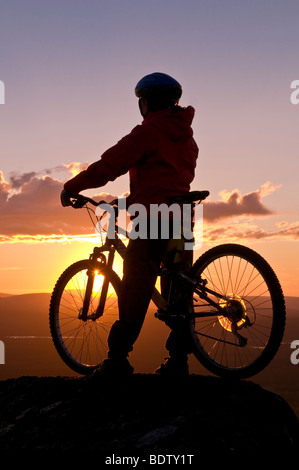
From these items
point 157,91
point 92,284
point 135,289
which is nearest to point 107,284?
point 92,284

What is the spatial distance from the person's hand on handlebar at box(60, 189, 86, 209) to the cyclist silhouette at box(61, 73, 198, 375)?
23cm

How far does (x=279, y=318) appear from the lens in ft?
17.0

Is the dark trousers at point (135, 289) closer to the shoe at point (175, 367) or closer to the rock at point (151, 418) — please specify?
the rock at point (151, 418)

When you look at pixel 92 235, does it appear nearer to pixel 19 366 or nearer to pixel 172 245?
pixel 172 245

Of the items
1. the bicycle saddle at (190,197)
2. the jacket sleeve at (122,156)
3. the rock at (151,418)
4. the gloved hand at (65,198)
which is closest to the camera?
the rock at (151,418)

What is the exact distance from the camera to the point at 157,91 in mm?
5738

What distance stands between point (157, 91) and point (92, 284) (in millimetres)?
2768

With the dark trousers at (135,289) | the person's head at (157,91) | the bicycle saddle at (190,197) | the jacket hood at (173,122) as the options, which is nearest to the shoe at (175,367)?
the dark trousers at (135,289)

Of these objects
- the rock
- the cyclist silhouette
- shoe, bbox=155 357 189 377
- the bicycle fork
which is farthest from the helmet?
the rock

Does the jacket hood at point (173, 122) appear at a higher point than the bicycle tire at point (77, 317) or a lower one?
higher

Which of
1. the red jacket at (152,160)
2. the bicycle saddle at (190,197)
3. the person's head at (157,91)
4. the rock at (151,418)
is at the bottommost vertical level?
the rock at (151,418)

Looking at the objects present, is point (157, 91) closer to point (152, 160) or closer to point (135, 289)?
point (152, 160)

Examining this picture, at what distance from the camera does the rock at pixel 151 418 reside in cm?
443
